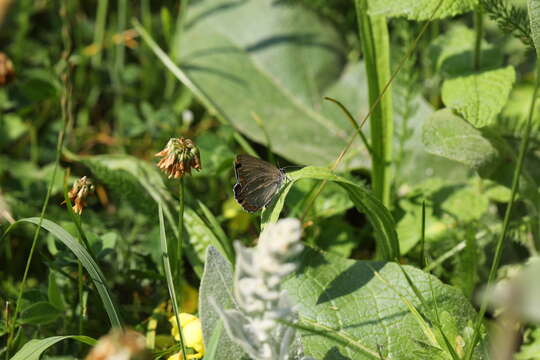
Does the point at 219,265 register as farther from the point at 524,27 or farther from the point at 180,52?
the point at 180,52

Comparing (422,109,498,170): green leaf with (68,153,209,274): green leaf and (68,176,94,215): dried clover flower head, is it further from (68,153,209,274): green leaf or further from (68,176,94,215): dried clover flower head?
(68,176,94,215): dried clover flower head

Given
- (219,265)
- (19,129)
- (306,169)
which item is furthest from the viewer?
(19,129)

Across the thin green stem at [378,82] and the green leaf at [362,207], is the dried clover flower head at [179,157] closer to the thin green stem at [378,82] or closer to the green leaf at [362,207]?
the green leaf at [362,207]

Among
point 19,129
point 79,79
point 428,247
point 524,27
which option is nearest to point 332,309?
point 428,247

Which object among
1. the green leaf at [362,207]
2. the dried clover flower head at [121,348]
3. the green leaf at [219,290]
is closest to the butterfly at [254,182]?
the green leaf at [362,207]

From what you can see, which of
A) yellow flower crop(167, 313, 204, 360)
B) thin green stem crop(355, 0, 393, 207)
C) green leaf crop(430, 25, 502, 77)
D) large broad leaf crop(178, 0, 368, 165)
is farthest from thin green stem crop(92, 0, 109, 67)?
yellow flower crop(167, 313, 204, 360)

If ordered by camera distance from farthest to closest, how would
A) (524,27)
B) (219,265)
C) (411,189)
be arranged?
(411,189) < (524,27) < (219,265)

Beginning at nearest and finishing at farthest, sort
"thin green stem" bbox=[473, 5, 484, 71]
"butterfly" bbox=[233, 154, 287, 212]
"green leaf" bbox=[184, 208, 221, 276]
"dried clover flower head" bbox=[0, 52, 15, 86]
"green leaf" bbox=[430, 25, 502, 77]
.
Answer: "butterfly" bbox=[233, 154, 287, 212], "green leaf" bbox=[184, 208, 221, 276], "thin green stem" bbox=[473, 5, 484, 71], "green leaf" bbox=[430, 25, 502, 77], "dried clover flower head" bbox=[0, 52, 15, 86]
